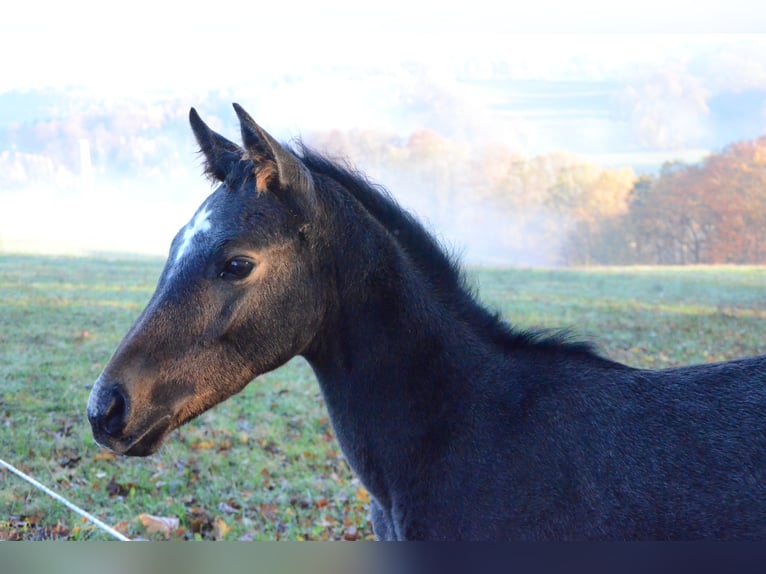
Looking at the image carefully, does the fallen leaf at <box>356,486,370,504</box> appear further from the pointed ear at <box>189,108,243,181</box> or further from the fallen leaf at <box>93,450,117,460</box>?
the pointed ear at <box>189,108,243,181</box>

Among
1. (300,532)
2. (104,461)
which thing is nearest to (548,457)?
(300,532)

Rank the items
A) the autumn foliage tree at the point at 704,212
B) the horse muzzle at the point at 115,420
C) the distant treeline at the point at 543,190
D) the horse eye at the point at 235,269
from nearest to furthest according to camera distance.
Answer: the horse muzzle at the point at 115,420 < the horse eye at the point at 235,269 < the distant treeline at the point at 543,190 < the autumn foliage tree at the point at 704,212

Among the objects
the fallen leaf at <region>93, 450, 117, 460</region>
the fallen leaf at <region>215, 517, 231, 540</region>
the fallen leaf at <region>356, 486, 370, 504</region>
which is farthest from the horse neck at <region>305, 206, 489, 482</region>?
the fallen leaf at <region>93, 450, 117, 460</region>

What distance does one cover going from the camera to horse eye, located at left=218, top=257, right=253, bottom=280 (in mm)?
1833

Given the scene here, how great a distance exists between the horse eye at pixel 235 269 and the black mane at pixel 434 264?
15.9 inches

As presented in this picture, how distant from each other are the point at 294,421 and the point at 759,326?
16.9ft

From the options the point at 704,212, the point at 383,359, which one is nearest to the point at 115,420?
the point at 383,359

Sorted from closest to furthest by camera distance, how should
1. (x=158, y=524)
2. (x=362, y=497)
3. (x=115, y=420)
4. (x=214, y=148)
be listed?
(x=115, y=420)
(x=214, y=148)
(x=158, y=524)
(x=362, y=497)

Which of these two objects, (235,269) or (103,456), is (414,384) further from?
(103,456)

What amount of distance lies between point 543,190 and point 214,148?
21.4 feet

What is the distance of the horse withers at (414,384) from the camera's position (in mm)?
1750

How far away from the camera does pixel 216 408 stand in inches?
203

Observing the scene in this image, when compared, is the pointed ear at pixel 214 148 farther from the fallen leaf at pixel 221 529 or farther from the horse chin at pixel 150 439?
the fallen leaf at pixel 221 529

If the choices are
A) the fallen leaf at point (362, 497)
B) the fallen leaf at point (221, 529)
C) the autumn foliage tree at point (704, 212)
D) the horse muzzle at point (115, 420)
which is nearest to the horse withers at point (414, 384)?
the horse muzzle at point (115, 420)
